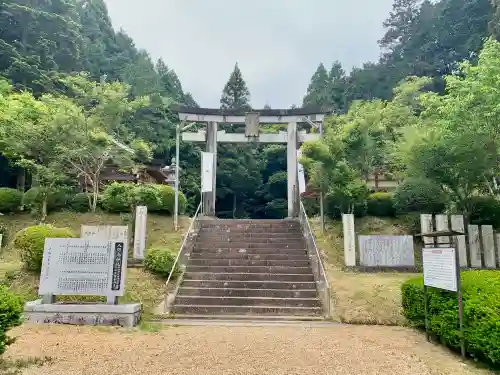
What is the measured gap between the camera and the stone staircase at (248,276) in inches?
336

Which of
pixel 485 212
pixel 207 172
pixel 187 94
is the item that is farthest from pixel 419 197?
pixel 187 94

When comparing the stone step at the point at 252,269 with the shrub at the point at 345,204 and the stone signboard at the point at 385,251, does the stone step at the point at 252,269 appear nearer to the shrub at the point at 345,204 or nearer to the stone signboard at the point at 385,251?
the stone signboard at the point at 385,251

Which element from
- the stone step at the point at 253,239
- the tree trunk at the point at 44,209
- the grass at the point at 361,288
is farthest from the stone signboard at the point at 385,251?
the tree trunk at the point at 44,209

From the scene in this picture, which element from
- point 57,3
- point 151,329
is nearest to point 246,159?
point 57,3

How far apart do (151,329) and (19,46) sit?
91.7 ft

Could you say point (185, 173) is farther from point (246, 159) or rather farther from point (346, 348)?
point (346, 348)

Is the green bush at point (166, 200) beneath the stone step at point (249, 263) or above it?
above

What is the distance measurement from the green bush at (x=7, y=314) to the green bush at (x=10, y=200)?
1108cm

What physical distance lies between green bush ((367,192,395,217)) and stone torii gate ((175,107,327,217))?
328 cm

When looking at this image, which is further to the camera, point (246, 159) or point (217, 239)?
point (246, 159)

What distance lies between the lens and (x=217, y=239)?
12266mm

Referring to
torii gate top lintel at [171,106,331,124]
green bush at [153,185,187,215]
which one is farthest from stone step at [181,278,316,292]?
torii gate top lintel at [171,106,331,124]

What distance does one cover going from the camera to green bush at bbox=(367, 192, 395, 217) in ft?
44.9

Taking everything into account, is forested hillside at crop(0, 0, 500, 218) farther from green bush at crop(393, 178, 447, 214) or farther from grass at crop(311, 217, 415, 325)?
grass at crop(311, 217, 415, 325)
